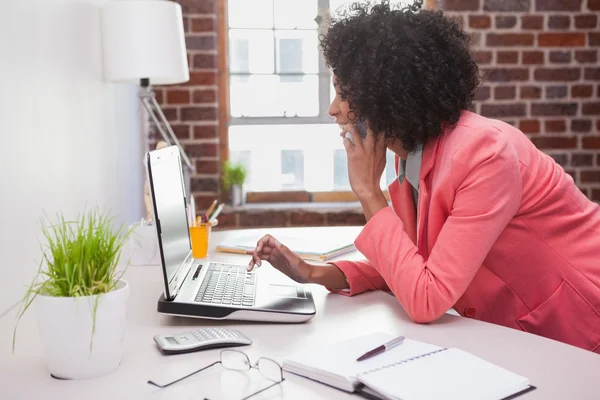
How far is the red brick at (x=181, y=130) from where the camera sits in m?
2.99

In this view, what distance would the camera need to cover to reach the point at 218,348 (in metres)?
0.98

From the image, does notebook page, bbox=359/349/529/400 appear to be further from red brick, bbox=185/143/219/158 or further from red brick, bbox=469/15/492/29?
red brick, bbox=469/15/492/29

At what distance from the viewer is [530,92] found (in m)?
3.08

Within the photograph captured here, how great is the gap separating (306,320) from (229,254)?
639mm

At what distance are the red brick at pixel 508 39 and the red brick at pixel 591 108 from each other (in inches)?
16.2

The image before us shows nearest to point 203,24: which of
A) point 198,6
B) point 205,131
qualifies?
point 198,6

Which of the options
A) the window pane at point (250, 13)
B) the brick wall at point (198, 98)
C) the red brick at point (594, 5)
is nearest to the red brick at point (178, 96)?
the brick wall at point (198, 98)

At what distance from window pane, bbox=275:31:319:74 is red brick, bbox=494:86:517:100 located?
870 millimetres

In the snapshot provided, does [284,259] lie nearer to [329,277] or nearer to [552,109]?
[329,277]

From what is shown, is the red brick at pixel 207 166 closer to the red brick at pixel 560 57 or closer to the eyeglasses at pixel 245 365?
the red brick at pixel 560 57

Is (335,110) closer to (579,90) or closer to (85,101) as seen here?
(85,101)

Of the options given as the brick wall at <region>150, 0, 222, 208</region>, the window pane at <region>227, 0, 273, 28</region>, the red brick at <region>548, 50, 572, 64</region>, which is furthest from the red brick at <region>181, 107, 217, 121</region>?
the red brick at <region>548, 50, 572, 64</region>

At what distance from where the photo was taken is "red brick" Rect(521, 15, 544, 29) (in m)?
3.03

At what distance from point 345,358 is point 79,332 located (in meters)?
0.36
